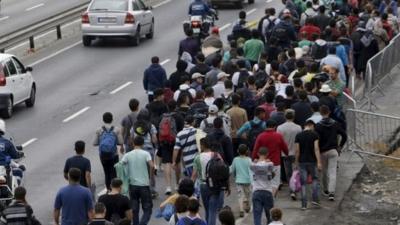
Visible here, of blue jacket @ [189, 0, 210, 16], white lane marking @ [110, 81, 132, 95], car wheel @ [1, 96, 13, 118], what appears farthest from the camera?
blue jacket @ [189, 0, 210, 16]

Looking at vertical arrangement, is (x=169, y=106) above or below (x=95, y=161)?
above

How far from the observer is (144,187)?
20.7 meters

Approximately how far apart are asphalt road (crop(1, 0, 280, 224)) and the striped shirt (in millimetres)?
1183

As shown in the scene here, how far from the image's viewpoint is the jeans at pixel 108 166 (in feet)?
74.0

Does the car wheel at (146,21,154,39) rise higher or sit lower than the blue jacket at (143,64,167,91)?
lower

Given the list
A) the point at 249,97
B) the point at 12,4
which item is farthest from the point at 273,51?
the point at 12,4

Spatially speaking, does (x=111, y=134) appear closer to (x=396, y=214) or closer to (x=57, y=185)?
(x=57, y=185)

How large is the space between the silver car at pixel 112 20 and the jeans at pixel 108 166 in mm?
16530

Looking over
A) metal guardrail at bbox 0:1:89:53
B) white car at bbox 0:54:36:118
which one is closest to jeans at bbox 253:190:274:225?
white car at bbox 0:54:36:118

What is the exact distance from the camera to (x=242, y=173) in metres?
21.1

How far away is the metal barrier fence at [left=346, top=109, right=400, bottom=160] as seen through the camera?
25.6 meters

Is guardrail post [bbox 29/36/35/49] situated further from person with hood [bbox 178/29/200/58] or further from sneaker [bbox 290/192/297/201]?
Answer: sneaker [bbox 290/192/297/201]

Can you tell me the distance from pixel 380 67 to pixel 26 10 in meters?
19.5

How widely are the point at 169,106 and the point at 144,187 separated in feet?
10.3
